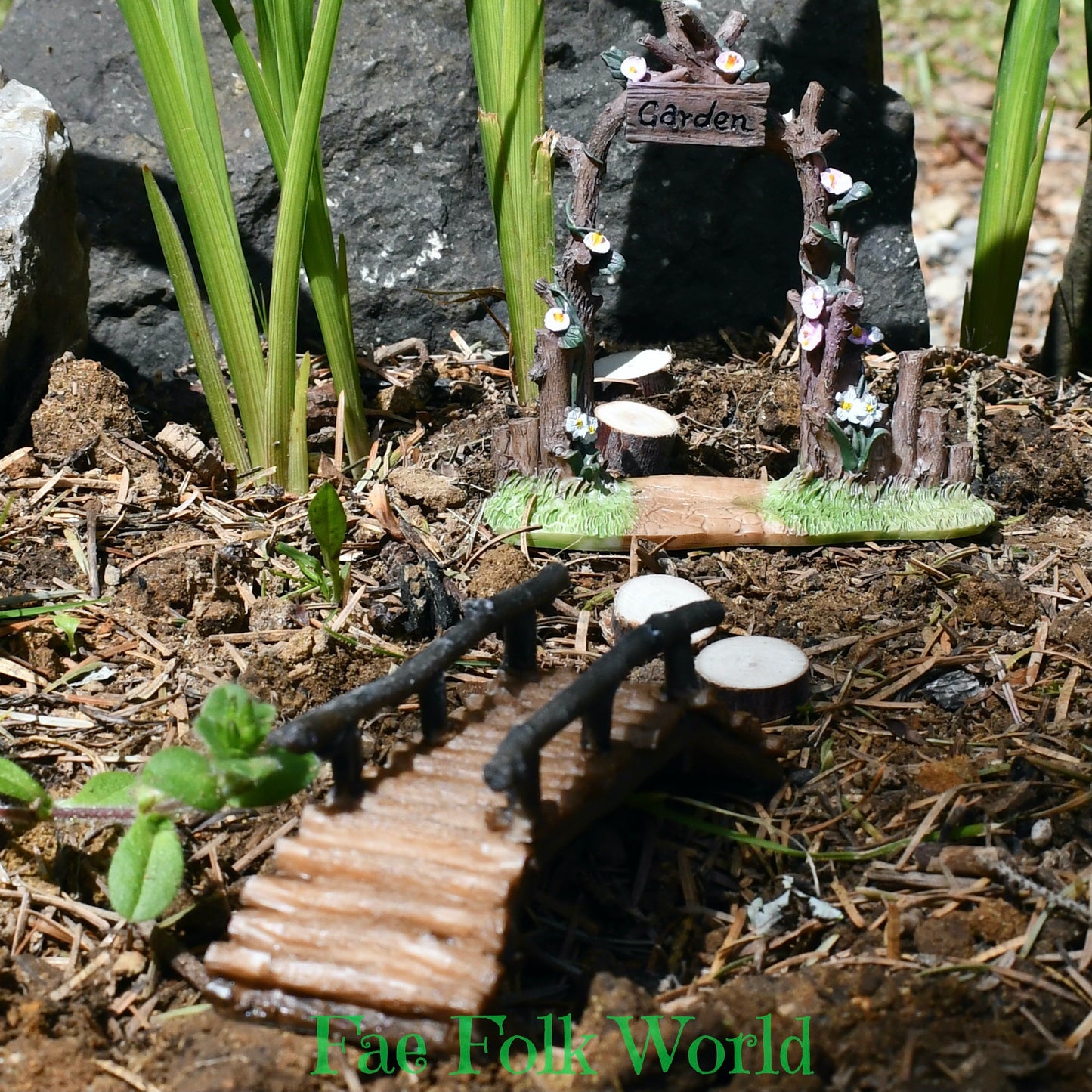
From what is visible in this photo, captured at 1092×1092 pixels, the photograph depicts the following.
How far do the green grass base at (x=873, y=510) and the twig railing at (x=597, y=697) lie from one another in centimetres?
79

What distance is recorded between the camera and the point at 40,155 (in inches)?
99.7

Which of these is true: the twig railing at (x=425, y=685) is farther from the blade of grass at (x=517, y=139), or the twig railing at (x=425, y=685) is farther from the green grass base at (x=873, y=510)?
the blade of grass at (x=517, y=139)

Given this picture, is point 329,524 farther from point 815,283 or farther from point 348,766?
point 815,283

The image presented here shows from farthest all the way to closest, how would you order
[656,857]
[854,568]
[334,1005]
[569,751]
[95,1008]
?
[854,568]
[656,857]
[569,751]
[95,1008]
[334,1005]

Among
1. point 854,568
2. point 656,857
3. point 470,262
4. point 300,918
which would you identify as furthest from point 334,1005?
point 470,262

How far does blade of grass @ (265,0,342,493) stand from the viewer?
89.1 inches

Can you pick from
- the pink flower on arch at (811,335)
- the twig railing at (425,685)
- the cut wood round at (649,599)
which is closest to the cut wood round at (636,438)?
the pink flower on arch at (811,335)

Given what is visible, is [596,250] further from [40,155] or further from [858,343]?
[40,155]

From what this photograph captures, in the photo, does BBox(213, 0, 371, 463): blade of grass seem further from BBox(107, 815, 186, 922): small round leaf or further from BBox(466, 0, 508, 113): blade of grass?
BBox(107, 815, 186, 922): small round leaf

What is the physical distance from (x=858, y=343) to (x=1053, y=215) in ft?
10.2

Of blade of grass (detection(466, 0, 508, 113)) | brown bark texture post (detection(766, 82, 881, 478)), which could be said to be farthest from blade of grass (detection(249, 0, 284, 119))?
brown bark texture post (detection(766, 82, 881, 478))

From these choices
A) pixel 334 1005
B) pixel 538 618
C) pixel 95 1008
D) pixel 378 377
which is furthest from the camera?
pixel 378 377

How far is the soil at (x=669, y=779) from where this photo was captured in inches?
53.9

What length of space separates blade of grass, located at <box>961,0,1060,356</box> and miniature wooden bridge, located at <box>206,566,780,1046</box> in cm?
190
